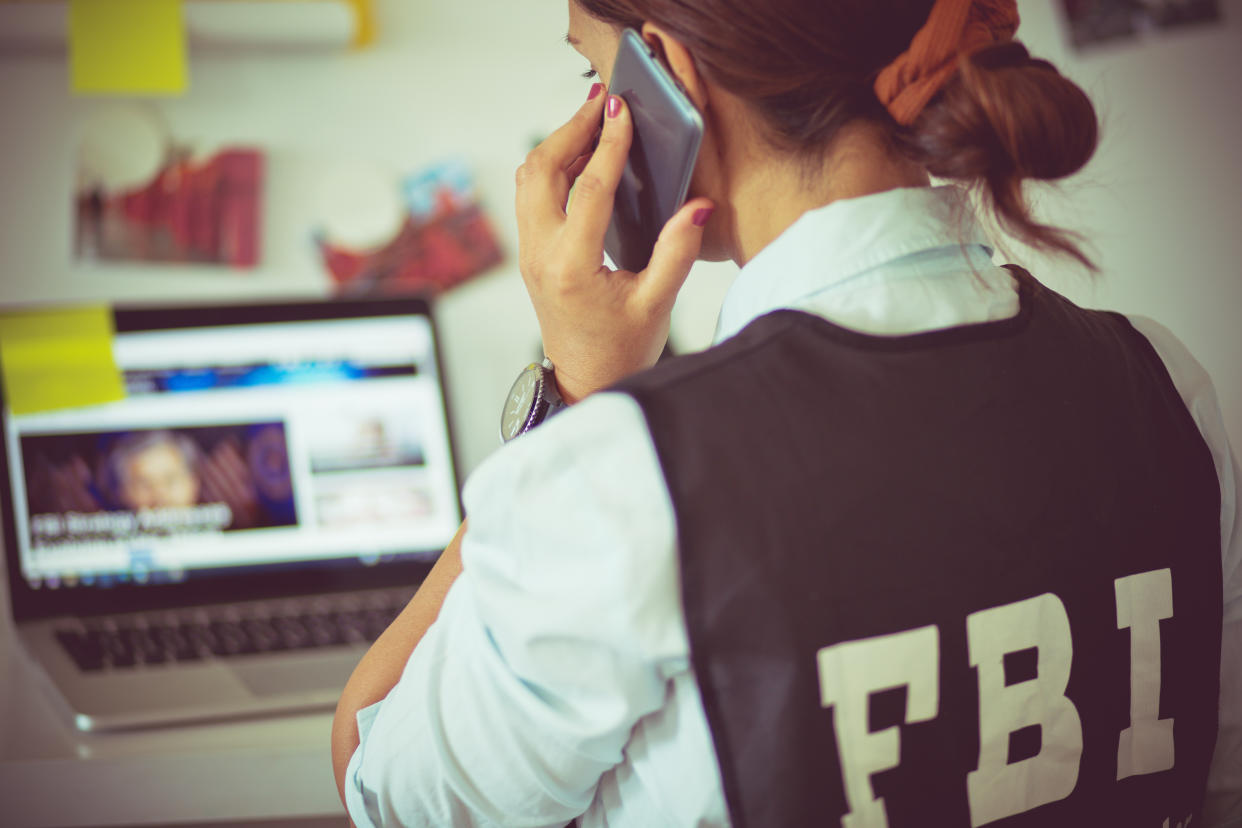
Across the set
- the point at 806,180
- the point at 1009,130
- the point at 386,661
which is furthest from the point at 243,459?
the point at 1009,130

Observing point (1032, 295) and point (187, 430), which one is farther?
point (187, 430)

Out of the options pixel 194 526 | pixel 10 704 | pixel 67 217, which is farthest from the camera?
pixel 67 217

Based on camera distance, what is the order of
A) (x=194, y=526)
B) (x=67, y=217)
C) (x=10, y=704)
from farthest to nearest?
1. (x=67, y=217)
2. (x=194, y=526)
3. (x=10, y=704)

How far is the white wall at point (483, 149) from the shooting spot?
43.1 inches

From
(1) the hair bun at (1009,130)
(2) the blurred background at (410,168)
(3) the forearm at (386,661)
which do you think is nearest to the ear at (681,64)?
(1) the hair bun at (1009,130)

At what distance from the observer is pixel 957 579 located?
1.34 ft

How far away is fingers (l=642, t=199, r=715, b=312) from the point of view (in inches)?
20.5

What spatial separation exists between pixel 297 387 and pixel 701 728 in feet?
2.45

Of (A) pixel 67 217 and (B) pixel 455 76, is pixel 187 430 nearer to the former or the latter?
(A) pixel 67 217

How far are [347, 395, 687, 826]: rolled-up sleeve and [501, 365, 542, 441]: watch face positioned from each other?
15 cm

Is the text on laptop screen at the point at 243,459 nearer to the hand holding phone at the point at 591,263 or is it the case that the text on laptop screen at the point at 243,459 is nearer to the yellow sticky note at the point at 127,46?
the yellow sticky note at the point at 127,46

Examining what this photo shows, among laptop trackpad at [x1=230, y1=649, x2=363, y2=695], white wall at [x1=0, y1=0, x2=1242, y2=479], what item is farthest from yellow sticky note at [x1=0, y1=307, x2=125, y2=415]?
laptop trackpad at [x1=230, y1=649, x2=363, y2=695]

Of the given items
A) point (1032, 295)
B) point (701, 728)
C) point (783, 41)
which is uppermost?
point (783, 41)

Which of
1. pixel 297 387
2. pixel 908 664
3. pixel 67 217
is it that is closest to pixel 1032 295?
pixel 908 664
